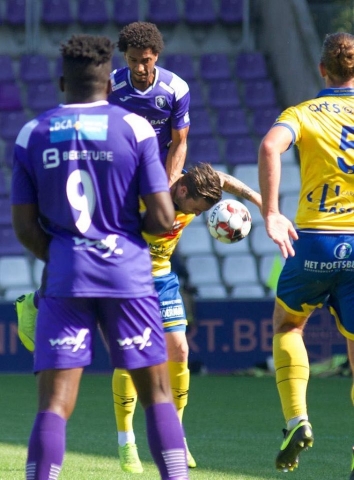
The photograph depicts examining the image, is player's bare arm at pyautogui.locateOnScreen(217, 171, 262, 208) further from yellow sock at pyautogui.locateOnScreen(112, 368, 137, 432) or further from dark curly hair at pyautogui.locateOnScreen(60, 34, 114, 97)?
dark curly hair at pyautogui.locateOnScreen(60, 34, 114, 97)

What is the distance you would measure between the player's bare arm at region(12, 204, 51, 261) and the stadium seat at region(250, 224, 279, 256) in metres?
10.1

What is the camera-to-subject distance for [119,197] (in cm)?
375

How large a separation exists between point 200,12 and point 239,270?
217 inches

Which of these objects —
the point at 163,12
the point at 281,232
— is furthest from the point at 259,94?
the point at 281,232

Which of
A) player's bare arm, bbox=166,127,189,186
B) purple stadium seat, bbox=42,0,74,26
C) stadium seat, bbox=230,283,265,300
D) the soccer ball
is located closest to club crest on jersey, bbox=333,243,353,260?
the soccer ball

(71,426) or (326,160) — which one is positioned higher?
(326,160)

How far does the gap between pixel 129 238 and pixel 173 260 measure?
29.1 ft

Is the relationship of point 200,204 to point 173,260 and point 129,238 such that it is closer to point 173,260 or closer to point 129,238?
point 129,238

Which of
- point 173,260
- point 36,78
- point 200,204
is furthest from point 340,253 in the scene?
point 36,78

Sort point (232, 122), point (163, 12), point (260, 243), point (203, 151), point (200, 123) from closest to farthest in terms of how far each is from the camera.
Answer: point (260, 243)
point (203, 151)
point (200, 123)
point (232, 122)
point (163, 12)

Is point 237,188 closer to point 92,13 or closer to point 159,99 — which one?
point 159,99

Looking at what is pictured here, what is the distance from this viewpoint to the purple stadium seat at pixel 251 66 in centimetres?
1646

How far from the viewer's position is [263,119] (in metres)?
15.7

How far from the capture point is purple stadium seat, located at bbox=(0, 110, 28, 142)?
15578 mm
